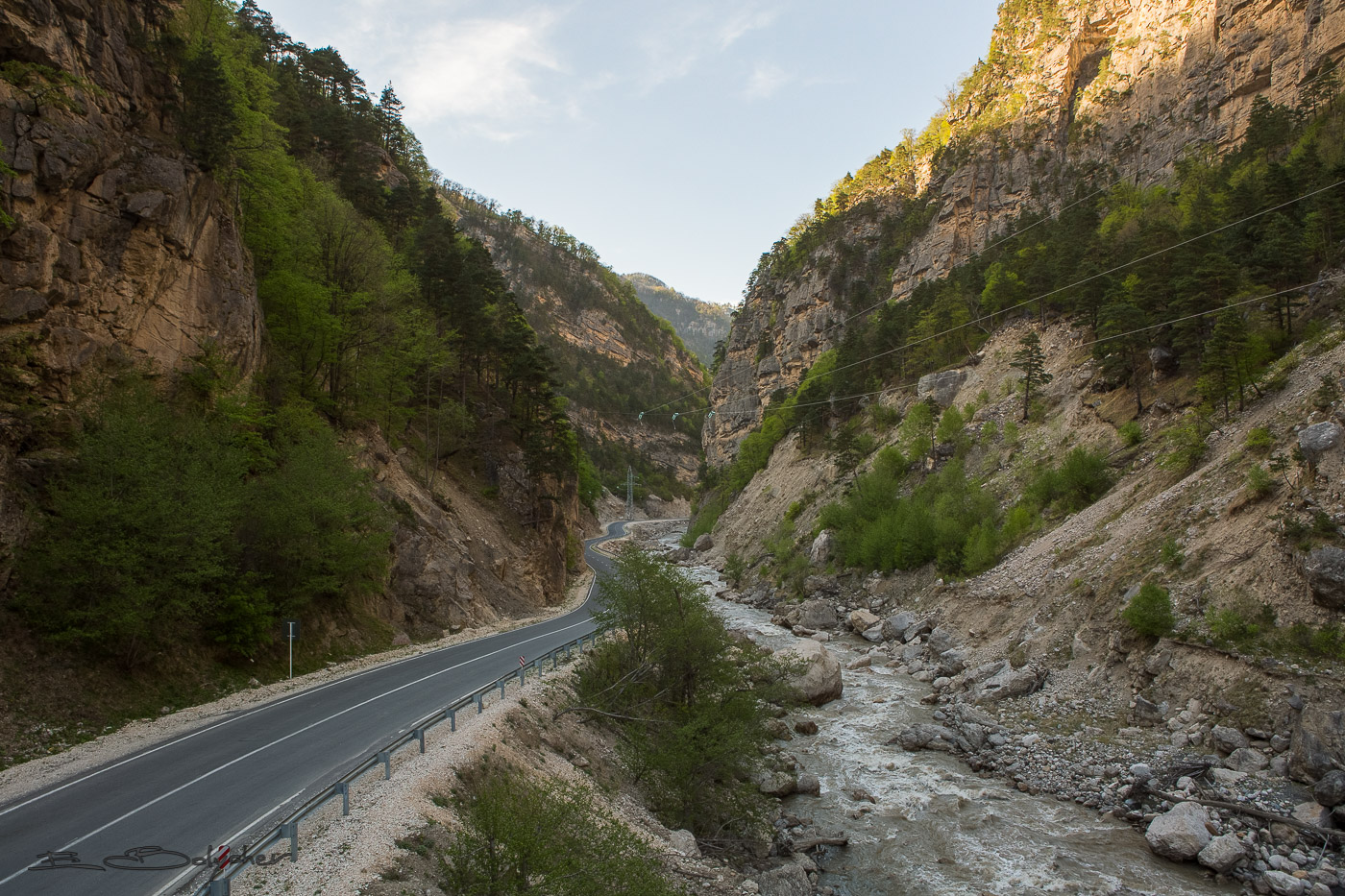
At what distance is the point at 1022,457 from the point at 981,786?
75.1 ft

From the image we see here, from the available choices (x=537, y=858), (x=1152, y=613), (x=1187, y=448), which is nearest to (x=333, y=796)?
(x=537, y=858)

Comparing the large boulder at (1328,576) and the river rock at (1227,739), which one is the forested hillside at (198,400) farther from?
the large boulder at (1328,576)

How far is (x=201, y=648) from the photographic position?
17031 mm

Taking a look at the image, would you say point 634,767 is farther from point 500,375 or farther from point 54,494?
point 500,375

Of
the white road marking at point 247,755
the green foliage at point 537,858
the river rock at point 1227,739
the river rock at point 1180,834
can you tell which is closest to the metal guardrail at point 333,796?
the green foliage at point 537,858

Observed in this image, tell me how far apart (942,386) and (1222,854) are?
3831cm

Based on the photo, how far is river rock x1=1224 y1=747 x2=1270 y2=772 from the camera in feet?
45.8

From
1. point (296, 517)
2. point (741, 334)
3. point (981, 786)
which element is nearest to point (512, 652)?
point (296, 517)

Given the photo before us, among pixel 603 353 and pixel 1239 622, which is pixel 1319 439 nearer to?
pixel 1239 622

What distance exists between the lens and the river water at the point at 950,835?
41.0 feet

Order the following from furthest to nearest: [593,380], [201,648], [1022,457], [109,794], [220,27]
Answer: [593,380] < [1022,457] < [220,27] < [201,648] < [109,794]

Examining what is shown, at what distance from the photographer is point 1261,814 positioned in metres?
12.5

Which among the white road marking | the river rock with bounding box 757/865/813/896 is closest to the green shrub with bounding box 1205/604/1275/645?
the river rock with bounding box 757/865/813/896

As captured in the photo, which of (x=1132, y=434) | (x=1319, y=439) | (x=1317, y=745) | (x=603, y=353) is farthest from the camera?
(x=603, y=353)
